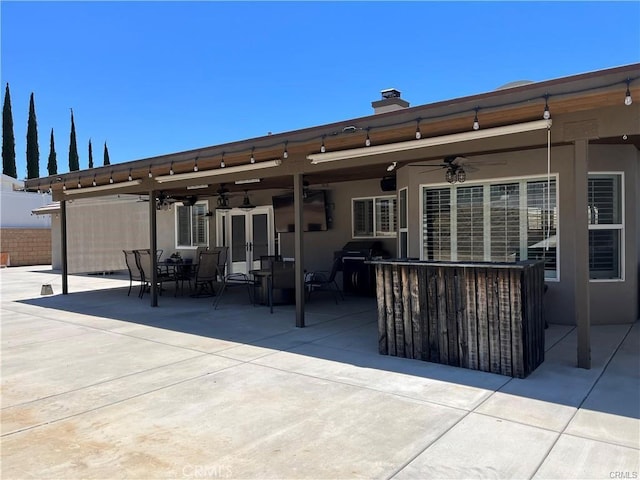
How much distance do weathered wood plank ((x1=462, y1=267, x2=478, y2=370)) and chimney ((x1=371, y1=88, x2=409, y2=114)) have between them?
614cm

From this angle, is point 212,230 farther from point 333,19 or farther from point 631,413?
point 631,413

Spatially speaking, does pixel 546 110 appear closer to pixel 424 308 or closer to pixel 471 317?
pixel 471 317

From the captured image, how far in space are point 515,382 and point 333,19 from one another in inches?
386

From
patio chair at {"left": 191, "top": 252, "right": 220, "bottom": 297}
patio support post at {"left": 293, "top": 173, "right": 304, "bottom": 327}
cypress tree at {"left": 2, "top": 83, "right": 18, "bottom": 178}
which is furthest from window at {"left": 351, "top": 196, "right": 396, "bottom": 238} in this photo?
cypress tree at {"left": 2, "top": 83, "right": 18, "bottom": 178}

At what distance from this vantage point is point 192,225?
1368 cm

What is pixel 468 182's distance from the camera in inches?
283

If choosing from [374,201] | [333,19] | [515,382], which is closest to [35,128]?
[333,19]

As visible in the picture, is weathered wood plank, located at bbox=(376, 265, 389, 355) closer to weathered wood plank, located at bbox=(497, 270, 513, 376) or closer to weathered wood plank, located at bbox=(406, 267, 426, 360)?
weathered wood plank, located at bbox=(406, 267, 426, 360)

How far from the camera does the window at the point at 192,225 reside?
1330 cm

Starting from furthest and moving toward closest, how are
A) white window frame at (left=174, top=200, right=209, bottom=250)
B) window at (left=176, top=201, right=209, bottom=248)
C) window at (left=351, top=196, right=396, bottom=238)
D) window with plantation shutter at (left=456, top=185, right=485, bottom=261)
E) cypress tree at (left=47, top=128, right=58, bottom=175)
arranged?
cypress tree at (left=47, top=128, right=58, bottom=175) → window at (left=176, top=201, right=209, bottom=248) → white window frame at (left=174, top=200, right=209, bottom=250) → window at (left=351, top=196, right=396, bottom=238) → window with plantation shutter at (left=456, top=185, right=485, bottom=261)

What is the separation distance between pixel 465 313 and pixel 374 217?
5.55 m

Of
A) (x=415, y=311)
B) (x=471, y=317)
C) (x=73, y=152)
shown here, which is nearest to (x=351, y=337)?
(x=415, y=311)

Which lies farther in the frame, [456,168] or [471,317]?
[456,168]

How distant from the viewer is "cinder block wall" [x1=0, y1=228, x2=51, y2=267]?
21284 millimetres
